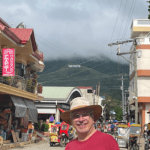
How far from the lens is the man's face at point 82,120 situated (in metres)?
3.80

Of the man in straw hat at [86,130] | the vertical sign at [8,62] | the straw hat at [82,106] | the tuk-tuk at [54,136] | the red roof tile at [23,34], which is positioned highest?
the red roof tile at [23,34]

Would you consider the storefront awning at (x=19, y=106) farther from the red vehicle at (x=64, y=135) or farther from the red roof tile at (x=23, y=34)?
the red roof tile at (x=23, y=34)

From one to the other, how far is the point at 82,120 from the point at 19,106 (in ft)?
66.5

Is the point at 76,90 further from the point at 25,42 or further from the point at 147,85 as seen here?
the point at 25,42

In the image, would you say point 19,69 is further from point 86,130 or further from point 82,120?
point 86,130

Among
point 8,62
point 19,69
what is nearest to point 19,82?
point 19,69

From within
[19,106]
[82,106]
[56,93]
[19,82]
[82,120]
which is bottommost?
[82,120]

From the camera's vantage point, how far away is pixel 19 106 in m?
23.6

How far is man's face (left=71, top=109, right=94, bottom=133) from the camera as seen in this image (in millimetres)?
3799

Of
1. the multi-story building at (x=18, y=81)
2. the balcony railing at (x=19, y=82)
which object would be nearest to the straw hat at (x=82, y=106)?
the multi-story building at (x=18, y=81)

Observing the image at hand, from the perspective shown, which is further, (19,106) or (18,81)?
(18,81)

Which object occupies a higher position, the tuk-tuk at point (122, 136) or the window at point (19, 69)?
the window at point (19, 69)

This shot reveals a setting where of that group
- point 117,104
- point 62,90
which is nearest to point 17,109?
point 62,90

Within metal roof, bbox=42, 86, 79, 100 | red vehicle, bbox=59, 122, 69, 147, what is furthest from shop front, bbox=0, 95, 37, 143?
metal roof, bbox=42, 86, 79, 100
